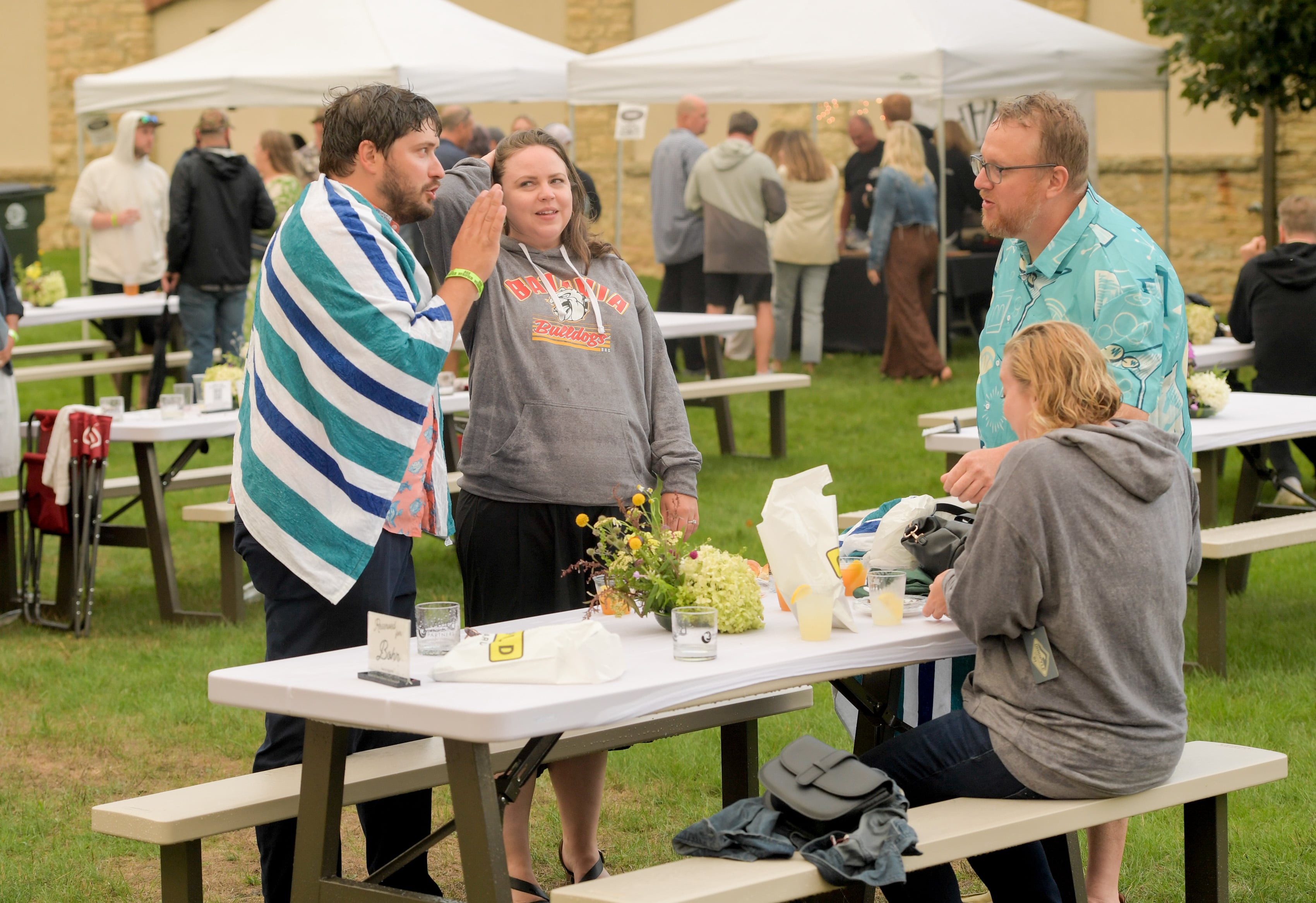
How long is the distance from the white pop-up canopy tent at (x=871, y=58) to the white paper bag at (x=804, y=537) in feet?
A: 27.7

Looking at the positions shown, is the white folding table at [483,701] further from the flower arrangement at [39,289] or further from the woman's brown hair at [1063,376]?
the flower arrangement at [39,289]

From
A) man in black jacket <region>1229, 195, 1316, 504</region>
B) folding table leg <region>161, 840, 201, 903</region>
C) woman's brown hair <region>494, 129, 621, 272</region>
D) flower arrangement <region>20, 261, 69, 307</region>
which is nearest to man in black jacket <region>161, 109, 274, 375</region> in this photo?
flower arrangement <region>20, 261, 69, 307</region>

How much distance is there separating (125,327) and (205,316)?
5.76ft

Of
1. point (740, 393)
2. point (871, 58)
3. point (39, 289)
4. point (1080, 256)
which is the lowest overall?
point (740, 393)

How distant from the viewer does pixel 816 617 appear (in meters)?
3.22

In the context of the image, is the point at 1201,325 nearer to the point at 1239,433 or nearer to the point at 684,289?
the point at 1239,433

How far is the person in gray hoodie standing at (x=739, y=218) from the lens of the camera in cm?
1203

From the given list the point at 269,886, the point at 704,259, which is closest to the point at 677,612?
the point at 269,886

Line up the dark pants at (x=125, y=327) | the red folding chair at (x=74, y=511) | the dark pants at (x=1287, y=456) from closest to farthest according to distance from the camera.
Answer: the red folding chair at (x=74, y=511) < the dark pants at (x=1287, y=456) < the dark pants at (x=125, y=327)

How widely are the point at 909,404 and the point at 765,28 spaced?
305cm

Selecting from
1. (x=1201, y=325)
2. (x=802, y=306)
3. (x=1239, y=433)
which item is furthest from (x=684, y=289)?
(x=1239, y=433)

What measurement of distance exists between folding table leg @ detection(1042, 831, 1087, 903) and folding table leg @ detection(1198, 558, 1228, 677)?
231 centimetres

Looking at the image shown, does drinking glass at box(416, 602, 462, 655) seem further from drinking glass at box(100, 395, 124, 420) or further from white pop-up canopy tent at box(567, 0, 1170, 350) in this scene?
white pop-up canopy tent at box(567, 0, 1170, 350)

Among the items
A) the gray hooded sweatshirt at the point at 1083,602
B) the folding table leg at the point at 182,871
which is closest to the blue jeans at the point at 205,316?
the folding table leg at the point at 182,871
